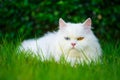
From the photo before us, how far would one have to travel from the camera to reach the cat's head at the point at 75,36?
6277 millimetres

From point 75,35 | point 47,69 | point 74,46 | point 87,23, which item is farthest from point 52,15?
point 47,69

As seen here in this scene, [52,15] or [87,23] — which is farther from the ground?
[52,15]

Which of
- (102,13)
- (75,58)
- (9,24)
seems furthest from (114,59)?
(9,24)

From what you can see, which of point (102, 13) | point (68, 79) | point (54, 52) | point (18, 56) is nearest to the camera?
point (68, 79)

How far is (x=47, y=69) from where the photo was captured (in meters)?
5.55

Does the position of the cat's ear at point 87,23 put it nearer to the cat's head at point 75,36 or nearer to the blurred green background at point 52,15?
the cat's head at point 75,36

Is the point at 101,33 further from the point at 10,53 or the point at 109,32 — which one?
the point at 10,53

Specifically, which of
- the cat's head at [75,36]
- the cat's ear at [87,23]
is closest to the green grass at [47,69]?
the cat's head at [75,36]

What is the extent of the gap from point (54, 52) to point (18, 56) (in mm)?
664

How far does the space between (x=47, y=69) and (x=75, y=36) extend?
96 centimetres

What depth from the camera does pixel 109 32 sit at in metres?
9.01

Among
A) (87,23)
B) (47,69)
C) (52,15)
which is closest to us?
(47,69)

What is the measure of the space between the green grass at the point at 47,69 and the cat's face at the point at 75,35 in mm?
395

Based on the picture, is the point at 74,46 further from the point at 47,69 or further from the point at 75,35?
the point at 47,69
